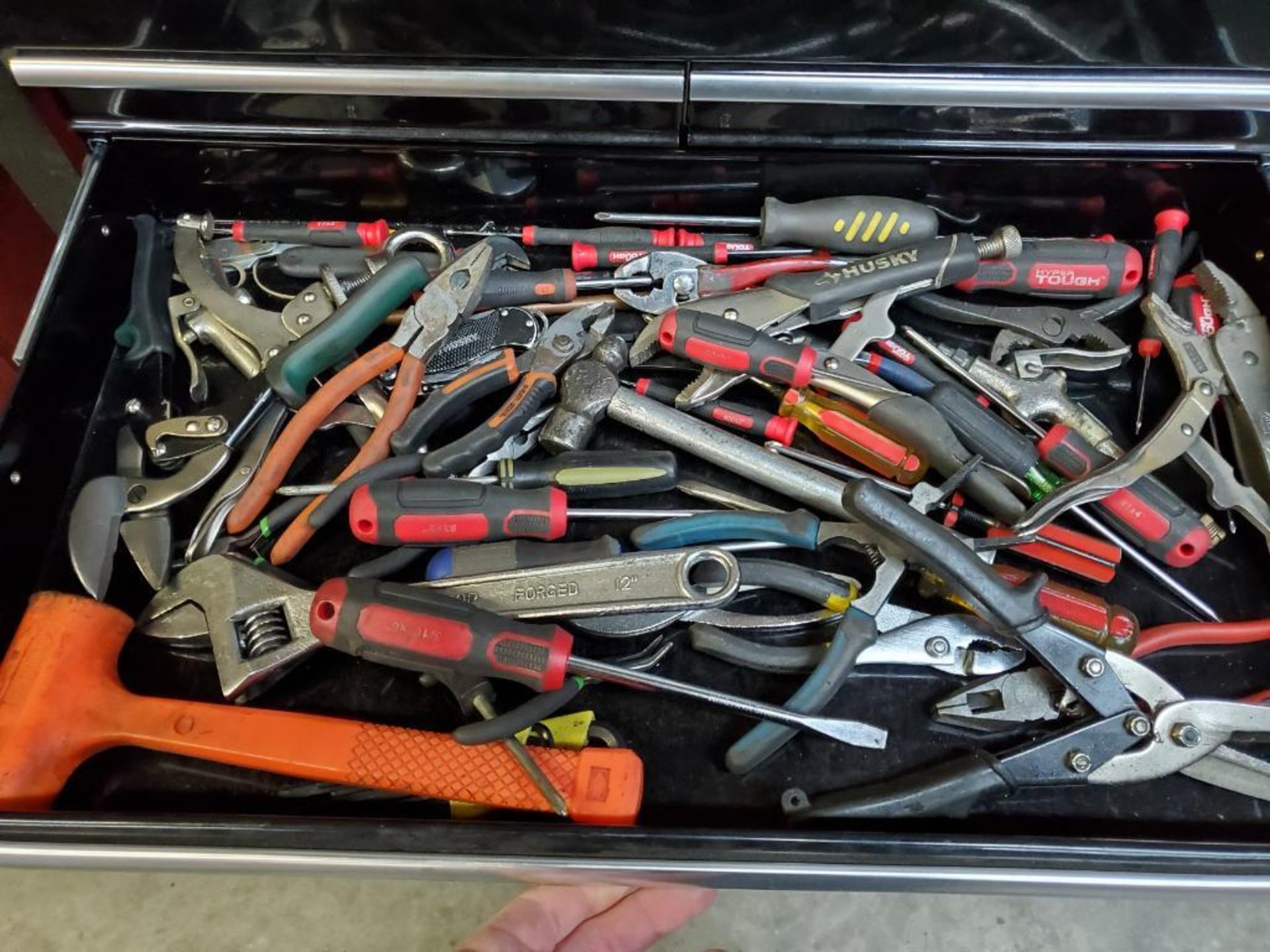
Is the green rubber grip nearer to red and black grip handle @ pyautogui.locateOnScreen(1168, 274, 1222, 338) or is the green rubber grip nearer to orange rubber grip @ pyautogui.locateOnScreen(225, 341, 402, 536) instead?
orange rubber grip @ pyautogui.locateOnScreen(225, 341, 402, 536)

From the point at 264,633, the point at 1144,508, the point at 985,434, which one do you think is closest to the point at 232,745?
the point at 264,633

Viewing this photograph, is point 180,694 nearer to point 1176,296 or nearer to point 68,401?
point 68,401

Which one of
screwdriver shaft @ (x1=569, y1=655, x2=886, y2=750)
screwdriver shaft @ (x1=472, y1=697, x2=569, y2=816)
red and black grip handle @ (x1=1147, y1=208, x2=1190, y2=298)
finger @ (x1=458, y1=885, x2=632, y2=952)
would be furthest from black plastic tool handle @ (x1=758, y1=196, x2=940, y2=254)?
finger @ (x1=458, y1=885, x2=632, y2=952)

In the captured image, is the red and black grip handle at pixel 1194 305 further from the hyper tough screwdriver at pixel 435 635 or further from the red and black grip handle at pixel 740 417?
the hyper tough screwdriver at pixel 435 635

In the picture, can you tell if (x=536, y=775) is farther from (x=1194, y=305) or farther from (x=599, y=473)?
(x=1194, y=305)

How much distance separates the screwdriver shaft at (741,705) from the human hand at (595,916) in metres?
0.23

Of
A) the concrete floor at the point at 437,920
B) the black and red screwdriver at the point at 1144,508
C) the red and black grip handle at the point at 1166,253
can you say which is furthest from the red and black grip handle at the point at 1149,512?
the concrete floor at the point at 437,920

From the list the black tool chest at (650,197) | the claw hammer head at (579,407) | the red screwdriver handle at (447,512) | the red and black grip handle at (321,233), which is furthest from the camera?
the red and black grip handle at (321,233)

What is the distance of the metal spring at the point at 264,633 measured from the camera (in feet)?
3.25

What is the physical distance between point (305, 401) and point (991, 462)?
2.49 feet

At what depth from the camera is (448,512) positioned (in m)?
0.99

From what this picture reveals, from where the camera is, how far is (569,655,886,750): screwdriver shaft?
940 millimetres

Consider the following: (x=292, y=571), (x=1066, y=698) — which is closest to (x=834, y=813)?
(x=1066, y=698)

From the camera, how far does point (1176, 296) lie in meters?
1.18
